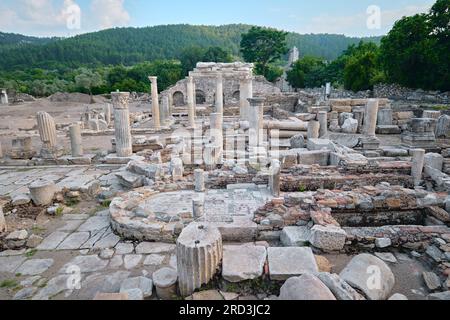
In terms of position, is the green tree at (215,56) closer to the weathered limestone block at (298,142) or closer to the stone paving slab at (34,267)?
the weathered limestone block at (298,142)

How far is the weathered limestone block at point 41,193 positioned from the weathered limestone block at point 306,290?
6110 mm

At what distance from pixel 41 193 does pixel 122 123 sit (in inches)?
172

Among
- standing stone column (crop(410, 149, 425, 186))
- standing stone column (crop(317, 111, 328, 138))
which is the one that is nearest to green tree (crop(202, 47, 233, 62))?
standing stone column (crop(317, 111, 328, 138))

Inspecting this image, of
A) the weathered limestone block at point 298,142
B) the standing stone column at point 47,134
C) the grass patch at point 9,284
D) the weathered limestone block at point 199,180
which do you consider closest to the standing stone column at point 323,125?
the weathered limestone block at point 298,142

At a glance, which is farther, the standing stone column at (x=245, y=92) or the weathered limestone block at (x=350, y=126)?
the standing stone column at (x=245, y=92)

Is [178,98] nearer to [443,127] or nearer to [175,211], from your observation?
[443,127]

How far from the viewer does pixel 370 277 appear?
3656 mm

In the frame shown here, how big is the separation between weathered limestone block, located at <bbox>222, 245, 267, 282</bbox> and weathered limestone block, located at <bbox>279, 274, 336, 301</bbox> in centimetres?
56

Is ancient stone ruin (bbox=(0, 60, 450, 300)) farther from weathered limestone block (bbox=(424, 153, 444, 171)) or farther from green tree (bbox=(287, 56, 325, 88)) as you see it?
green tree (bbox=(287, 56, 325, 88))

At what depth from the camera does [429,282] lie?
4082mm

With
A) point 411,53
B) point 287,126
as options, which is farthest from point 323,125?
point 411,53

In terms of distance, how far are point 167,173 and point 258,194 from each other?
2.80 m

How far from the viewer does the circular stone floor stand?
5.46 metres

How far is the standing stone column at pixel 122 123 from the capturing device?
34.6 ft
